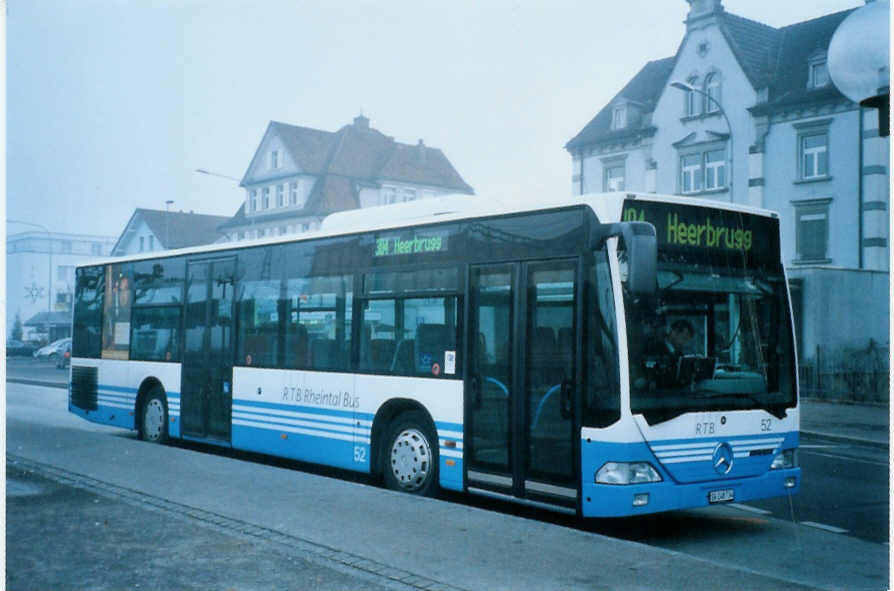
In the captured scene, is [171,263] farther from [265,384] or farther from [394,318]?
[394,318]

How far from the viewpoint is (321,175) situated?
57.3 m

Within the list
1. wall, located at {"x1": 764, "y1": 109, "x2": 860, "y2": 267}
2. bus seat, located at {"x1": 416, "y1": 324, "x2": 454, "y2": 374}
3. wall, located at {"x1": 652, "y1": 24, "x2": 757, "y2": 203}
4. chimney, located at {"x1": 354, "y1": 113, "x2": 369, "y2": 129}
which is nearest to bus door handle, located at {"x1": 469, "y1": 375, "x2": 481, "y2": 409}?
bus seat, located at {"x1": 416, "y1": 324, "x2": 454, "y2": 374}

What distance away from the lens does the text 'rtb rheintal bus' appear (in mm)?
8008

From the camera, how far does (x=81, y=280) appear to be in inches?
680

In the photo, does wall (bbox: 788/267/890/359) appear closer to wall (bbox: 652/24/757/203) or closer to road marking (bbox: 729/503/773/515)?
wall (bbox: 652/24/757/203)

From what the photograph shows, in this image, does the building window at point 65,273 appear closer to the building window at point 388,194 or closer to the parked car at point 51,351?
the building window at point 388,194

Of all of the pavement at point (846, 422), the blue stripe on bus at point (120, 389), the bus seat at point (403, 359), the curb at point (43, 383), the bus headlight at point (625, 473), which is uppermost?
the bus seat at point (403, 359)

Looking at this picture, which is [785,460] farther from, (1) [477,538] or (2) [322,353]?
(2) [322,353]

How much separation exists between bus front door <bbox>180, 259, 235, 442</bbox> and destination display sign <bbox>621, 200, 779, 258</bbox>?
6.81 m

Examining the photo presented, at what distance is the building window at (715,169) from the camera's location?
1527 inches

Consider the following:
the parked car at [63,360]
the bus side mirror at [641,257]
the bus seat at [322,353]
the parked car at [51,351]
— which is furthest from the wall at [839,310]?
the parked car at [51,351]

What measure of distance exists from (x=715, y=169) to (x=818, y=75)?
5.21 m

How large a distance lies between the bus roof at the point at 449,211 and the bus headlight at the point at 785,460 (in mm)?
2141

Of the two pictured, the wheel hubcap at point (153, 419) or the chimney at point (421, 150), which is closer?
the wheel hubcap at point (153, 419)
